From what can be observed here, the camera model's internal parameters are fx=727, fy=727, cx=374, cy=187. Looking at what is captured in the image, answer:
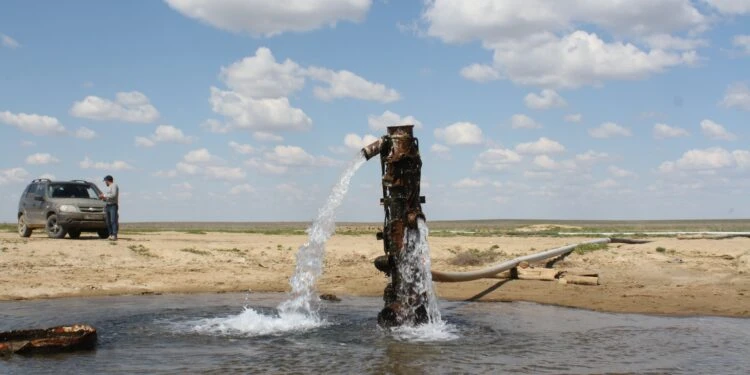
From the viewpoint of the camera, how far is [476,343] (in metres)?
10.9

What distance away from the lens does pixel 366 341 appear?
1098 cm

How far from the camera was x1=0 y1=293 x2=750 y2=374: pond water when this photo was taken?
917 cm

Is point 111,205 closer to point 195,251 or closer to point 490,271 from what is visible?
point 195,251

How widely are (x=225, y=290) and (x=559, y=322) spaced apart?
8135mm

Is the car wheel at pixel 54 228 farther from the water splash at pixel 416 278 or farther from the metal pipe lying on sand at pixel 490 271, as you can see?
the water splash at pixel 416 278

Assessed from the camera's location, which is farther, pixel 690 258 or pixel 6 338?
pixel 690 258

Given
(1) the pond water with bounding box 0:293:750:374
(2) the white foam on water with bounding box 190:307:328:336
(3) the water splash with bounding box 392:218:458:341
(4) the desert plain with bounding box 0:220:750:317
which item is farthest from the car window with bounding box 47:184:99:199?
(3) the water splash with bounding box 392:218:458:341

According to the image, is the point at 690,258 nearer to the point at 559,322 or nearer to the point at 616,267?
the point at 616,267

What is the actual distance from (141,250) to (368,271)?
6618 mm

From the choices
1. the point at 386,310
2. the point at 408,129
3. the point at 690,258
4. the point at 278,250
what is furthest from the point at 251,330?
the point at 690,258

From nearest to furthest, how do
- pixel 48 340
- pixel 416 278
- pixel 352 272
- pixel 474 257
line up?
pixel 48 340, pixel 416 278, pixel 352 272, pixel 474 257

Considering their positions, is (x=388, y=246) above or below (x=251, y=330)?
above

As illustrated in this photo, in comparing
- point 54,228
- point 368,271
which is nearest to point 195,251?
point 368,271

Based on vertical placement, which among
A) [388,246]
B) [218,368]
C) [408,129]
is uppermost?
[408,129]
